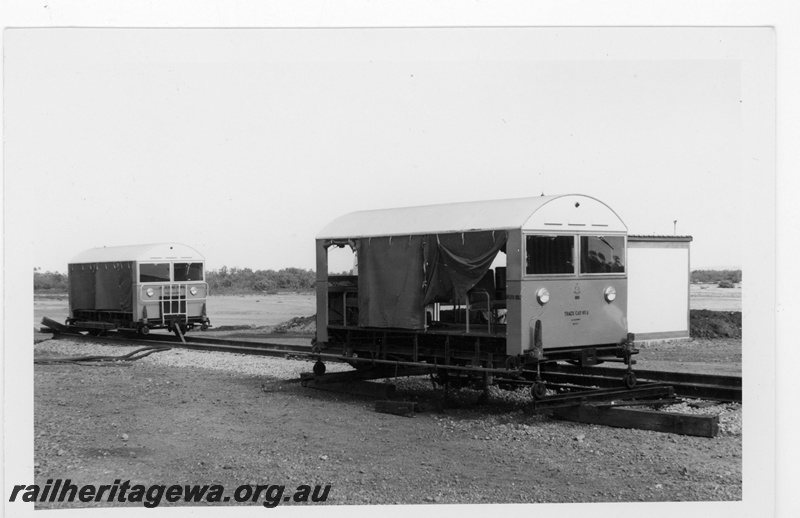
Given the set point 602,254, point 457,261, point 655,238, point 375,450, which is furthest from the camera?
point 655,238

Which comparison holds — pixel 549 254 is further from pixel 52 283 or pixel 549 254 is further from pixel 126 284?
pixel 52 283

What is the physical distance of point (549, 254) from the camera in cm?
1108

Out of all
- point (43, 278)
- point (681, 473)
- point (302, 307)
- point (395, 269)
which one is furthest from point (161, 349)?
point (43, 278)

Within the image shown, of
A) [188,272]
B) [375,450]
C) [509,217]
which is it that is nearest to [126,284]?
[188,272]

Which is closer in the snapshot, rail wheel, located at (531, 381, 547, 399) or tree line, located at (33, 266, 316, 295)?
rail wheel, located at (531, 381, 547, 399)

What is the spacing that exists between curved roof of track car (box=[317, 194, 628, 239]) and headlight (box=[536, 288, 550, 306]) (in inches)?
34.0

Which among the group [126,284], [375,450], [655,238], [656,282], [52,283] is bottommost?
[375,450]

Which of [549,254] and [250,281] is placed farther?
[250,281]

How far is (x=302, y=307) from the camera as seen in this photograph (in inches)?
1489

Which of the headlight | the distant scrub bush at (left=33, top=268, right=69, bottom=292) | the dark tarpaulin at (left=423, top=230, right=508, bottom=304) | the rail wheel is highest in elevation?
the dark tarpaulin at (left=423, top=230, right=508, bottom=304)

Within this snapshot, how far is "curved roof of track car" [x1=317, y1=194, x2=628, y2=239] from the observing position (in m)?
11.0

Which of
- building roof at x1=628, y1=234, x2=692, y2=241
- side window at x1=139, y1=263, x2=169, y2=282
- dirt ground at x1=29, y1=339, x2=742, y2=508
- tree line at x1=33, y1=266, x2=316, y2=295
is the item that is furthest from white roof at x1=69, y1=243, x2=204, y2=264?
tree line at x1=33, y1=266, x2=316, y2=295

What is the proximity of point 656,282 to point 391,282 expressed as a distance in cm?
989

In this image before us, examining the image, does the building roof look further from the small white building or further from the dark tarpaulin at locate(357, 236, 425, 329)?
the dark tarpaulin at locate(357, 236, 425, 329)
